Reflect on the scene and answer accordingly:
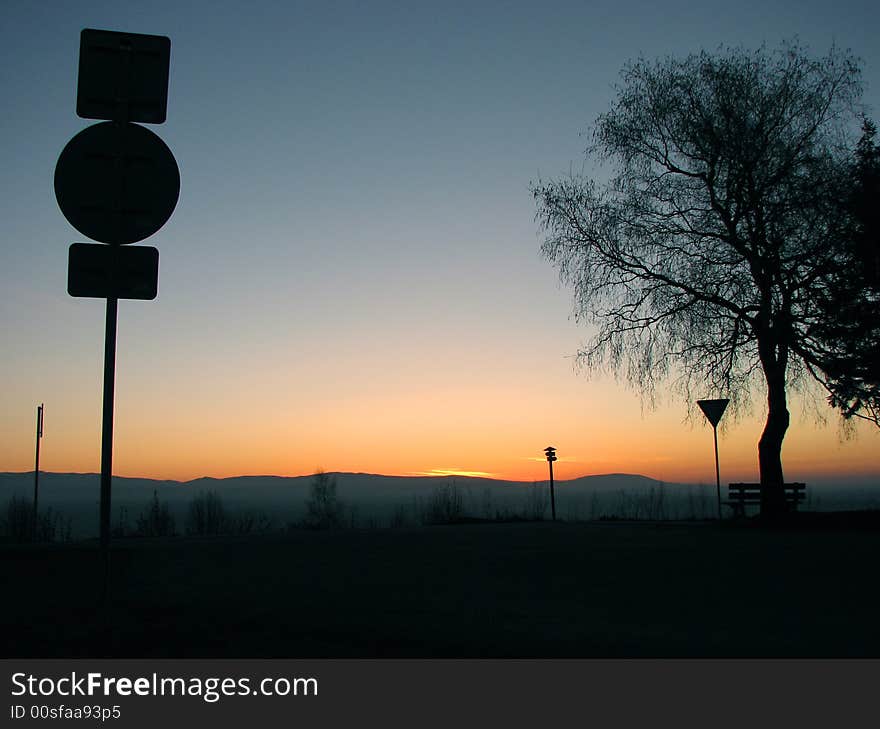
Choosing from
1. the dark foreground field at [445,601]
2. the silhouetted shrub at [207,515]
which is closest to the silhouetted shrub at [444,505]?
the silhouetted shrub at [207,515]

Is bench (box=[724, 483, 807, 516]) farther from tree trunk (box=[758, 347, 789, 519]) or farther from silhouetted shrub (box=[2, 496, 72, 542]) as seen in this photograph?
silhouetted shrub (box=[2, 496, 72, 542])

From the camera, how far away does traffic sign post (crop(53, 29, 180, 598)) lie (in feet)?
17.9

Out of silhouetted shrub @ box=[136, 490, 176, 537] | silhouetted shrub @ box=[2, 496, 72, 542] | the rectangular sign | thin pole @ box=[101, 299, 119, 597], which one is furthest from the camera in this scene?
silhouetted shrub @ box=[136, 490, 176, 537]

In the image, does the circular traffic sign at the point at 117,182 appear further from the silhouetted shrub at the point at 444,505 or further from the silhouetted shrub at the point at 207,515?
the silhouetted shrub at the point at 444,505

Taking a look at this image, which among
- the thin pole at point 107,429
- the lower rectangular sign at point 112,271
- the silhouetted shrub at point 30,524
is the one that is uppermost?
the lower rectangular sign at point 112,271

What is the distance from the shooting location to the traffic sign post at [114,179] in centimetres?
546

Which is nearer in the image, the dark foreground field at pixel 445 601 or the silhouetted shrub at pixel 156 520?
the dark foreground field at pixel 445 601

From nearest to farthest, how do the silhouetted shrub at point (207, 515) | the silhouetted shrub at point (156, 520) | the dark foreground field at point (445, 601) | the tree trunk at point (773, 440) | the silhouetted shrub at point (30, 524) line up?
1. the dark foreground field at point (445, 601)
2. the tree trunk at point (773, 440)
3. the silhouetted shrub at point (30, 524)
4. the silhouetted shrub at point (156, 520)
5. the silhouetted shrub at point (207, 515)

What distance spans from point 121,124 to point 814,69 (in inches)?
823

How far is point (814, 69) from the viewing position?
21.6m

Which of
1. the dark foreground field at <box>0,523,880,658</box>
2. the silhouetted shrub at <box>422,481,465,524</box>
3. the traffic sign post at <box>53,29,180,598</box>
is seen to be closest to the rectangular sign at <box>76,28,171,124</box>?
the traffic sign post at <box>53,29,180,598</box>
